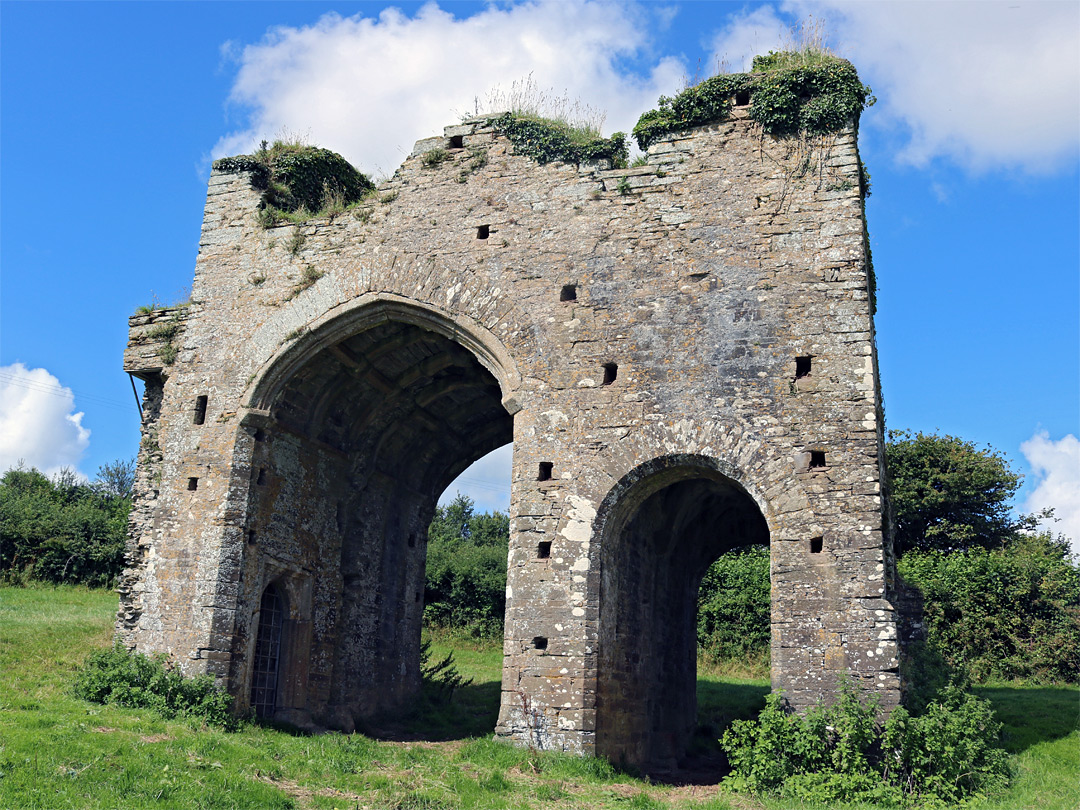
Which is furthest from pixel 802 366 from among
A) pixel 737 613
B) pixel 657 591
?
pixel 737 613

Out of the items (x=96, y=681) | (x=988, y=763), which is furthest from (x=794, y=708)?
(x=96, y=681)

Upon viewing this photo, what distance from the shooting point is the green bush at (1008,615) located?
1855cm

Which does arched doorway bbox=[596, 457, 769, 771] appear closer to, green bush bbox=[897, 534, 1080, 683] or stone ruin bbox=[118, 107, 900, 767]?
stone ruin bbox=[118, 107, 900, 767]

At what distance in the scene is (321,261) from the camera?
13.9m

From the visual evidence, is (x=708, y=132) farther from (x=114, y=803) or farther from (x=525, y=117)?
(x=114, y=803)

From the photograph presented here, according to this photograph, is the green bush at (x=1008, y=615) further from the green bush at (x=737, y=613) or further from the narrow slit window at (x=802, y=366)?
the narrow slit window at (x=802, y=366)

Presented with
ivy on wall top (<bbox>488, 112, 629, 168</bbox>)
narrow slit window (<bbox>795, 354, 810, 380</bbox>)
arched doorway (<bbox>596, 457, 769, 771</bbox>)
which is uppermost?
ivy on wall top (<bbox>488, 112, 629, 168</bbox>)

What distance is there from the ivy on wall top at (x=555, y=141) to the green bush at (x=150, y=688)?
8.67m

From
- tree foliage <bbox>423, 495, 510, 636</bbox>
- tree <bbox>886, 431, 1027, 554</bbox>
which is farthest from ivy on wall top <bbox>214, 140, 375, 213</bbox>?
tree <bbox>886, 431, 1027, 554</bbox>

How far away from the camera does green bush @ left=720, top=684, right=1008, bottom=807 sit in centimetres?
917

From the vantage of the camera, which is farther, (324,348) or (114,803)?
(324,348)

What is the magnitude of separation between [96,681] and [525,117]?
980 centimetres

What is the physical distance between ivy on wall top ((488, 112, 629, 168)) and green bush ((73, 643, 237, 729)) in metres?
8.67

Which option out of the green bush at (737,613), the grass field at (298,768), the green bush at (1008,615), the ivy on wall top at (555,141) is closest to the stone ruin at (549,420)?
the ivy on wall top at (555,141)
